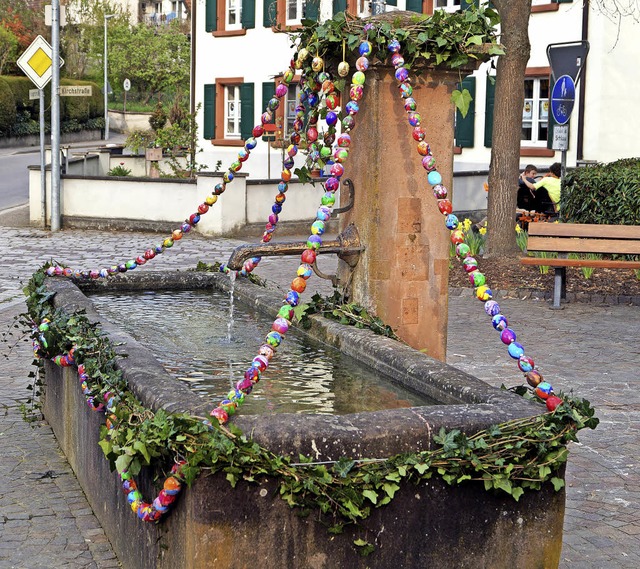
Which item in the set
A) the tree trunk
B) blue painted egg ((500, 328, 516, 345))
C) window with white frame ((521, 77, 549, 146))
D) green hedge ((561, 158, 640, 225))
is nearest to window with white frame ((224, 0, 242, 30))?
window with white frame ((521, 77, 549, 146))

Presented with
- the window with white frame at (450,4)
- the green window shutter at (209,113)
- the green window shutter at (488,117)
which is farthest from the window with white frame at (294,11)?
the green window shutter at (488,117)

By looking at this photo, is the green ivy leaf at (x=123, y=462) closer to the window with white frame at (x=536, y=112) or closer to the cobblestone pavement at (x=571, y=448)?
the cobblestone pavement at (x=571, y=448)

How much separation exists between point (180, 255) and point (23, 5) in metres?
48.3

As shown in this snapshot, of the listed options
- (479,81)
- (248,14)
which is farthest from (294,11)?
(479,81)

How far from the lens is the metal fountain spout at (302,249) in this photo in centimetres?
678

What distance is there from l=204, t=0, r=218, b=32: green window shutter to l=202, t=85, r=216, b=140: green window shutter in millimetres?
1665

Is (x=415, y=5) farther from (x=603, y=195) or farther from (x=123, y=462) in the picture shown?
(x=123, y=462)

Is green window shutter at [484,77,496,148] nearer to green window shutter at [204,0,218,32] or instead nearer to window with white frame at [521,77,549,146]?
window with white frame at [521,77,549,146]

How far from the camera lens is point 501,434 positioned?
4.26 m

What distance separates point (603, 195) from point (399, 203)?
8.93 meters

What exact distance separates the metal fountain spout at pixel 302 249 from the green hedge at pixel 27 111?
3976 centimetres

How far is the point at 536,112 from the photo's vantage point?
2647 cm

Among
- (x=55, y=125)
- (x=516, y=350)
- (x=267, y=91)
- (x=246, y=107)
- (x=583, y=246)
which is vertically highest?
(x=267, y=91)

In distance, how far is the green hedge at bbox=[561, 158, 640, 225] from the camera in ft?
48.5
